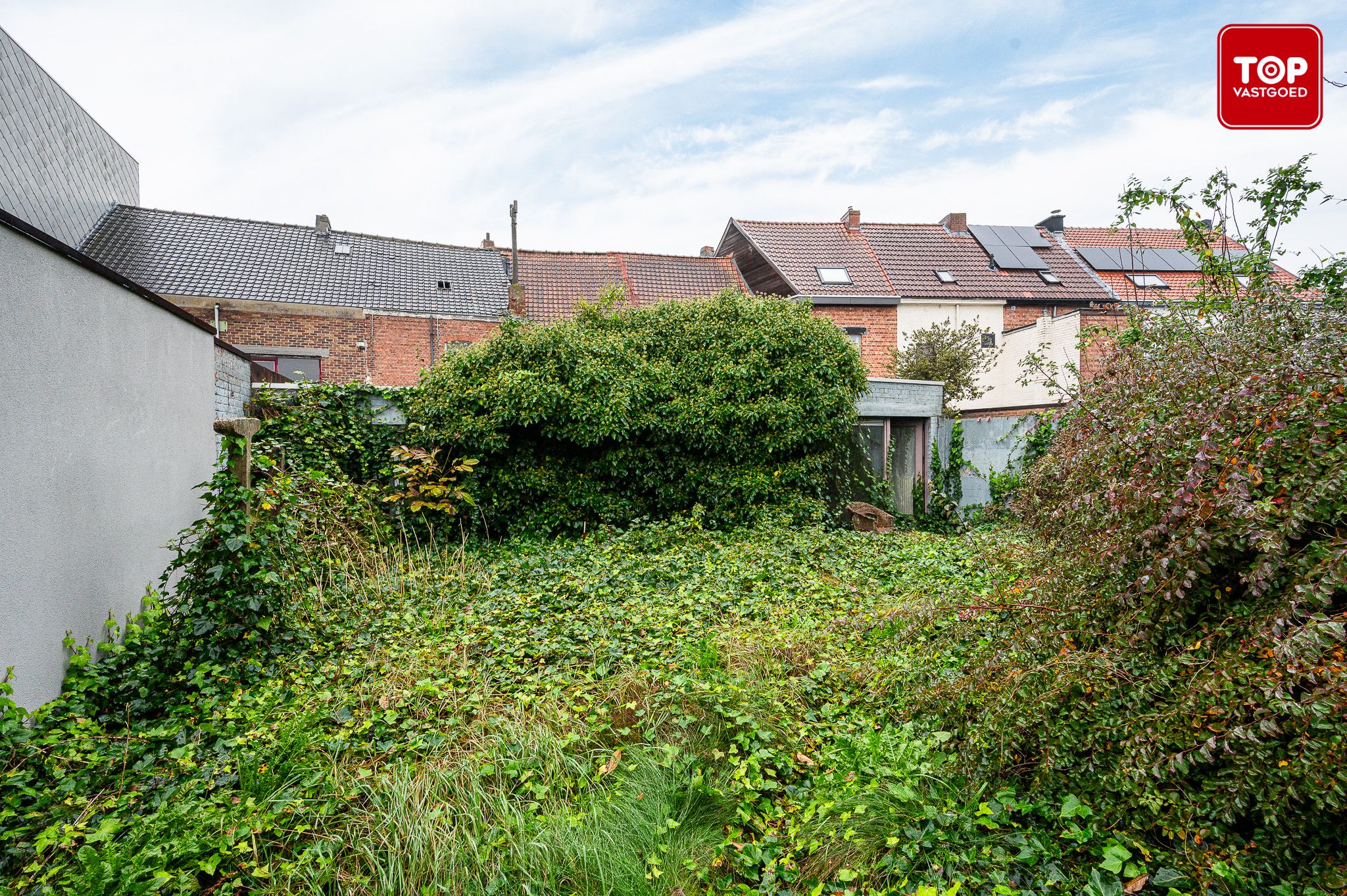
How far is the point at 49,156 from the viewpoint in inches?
566

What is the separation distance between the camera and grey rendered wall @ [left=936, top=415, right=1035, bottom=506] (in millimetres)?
9719

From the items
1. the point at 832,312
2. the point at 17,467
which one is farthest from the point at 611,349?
the point at 832,312

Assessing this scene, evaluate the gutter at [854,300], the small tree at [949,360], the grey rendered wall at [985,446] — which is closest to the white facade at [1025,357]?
the small tree at [949,360]

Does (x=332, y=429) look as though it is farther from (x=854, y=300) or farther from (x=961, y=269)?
(x=961, y=269)

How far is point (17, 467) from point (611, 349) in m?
5.53

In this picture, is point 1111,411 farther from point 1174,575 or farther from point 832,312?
point 832,312

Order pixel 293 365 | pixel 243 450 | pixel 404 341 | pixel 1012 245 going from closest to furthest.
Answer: pixel 243 450
pixel 293 365
pixel 404 341
pixel 1012 245

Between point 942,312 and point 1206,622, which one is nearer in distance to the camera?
point 1206,622

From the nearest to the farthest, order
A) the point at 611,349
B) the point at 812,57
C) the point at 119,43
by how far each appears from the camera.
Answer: the point at 119,43 < the point at 812,57 < the point at 611,349

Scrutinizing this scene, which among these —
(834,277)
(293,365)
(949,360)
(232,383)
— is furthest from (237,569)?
(834,277)

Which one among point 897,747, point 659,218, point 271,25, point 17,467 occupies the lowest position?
point 897,747

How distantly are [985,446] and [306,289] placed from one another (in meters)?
16.6

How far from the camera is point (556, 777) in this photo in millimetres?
3076

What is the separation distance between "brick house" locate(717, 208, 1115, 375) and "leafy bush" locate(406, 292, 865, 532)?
9.50 m
